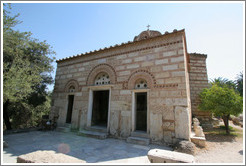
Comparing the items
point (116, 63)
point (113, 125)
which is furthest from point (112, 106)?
point (116, 63)

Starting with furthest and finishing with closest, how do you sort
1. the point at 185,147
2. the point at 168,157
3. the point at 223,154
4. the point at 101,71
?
1. the point at 101,71
2. the point at 223,154
3. the point at 185,147
4. the point at 168,157

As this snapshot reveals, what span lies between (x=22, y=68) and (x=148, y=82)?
5.68 meters

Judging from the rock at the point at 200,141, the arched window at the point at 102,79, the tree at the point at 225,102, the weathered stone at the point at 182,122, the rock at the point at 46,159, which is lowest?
the rock at the point at 200,141

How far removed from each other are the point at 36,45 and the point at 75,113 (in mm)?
5602

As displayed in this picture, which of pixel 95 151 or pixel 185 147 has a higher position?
pixel 185 147

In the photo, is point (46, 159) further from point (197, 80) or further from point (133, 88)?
point (197, 80)

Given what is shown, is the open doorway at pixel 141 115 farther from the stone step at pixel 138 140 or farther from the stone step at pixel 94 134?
the stone step at pixel 94 134

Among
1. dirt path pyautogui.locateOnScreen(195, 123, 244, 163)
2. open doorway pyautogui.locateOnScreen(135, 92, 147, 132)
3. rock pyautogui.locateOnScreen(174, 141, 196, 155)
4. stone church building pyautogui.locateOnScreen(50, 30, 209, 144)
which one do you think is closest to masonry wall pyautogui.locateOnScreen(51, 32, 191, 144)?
stone church building pyautogui.locateOnScreen(50, 30, 209, 144)

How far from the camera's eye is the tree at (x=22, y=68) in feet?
16.7

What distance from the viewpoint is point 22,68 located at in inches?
225

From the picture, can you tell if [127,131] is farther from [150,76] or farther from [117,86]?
[150,76]

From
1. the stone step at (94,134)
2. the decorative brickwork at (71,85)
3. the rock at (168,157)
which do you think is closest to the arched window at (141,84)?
the stone step at (94,134)

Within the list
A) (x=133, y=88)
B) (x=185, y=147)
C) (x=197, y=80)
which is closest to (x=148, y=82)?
(x=133, y=88)

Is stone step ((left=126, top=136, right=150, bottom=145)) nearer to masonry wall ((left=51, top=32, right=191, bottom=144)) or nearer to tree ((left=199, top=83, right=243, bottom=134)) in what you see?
masonry wall ((left=51, top=32, right=191, bottom=144))
